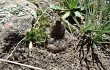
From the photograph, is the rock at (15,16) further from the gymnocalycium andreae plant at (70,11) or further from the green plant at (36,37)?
the gymnocalycium andreae plant at (70,11)

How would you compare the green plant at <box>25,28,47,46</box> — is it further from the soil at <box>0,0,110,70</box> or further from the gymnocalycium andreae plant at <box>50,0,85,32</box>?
the gymnocalycium andreae plant at <box>50,0,85,32</box>

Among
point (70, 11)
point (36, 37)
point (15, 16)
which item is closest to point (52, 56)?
point (36, 37)

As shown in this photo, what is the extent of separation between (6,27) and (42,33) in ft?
0.97

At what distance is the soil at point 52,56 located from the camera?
167 centimetres

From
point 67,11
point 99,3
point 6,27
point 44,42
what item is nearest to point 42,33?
point 44,42

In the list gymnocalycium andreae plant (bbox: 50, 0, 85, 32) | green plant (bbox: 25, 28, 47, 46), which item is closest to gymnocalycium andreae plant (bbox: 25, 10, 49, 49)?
green plant (bbox: 25, 28, 47, 46)

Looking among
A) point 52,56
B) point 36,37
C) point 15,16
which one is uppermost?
point 15,16

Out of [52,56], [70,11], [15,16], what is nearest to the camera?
[52,56]

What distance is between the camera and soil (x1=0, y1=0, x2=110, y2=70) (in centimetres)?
167

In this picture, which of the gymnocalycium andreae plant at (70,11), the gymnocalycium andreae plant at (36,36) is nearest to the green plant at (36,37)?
the gymnocalycium andreae plant at (36,36)

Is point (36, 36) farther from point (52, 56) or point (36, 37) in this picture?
point (52, 56)

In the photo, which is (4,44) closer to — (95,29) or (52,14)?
(52,14)

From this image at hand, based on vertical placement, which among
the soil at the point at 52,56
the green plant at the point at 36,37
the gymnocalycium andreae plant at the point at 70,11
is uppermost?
the gymnocalycium andreae plant at the point at 70,11

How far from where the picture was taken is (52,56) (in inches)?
69.1
